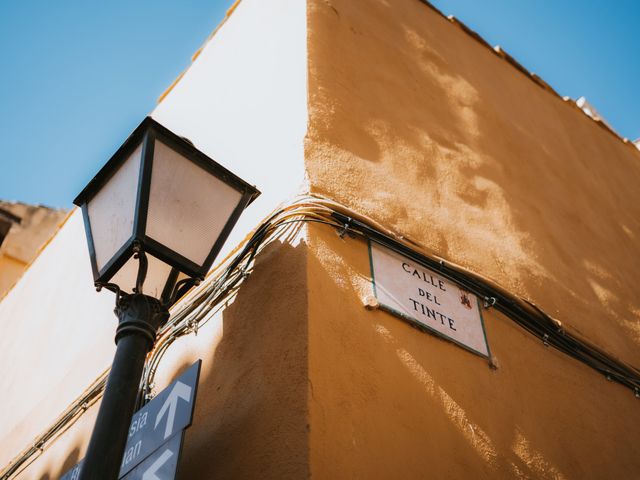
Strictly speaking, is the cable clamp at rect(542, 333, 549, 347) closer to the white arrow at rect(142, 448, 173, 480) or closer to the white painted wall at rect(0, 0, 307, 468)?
the white painted wall at rect(0, 0, 307, 468)

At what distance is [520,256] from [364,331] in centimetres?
150

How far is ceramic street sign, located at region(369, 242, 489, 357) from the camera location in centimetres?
265

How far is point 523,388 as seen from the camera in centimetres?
283

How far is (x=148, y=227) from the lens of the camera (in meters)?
2.22

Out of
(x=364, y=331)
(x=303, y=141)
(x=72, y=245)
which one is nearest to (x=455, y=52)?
(x=303, y=141)

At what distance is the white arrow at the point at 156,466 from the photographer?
2076 mm

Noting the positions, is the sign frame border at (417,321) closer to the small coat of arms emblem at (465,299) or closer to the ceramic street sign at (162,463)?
the small coat of arms emblem at (465,299)

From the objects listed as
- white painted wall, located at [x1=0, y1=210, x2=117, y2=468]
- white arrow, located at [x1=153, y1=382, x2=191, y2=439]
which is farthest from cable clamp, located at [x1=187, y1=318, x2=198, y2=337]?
white painted wall, located at [x1=0, y1=210, x2=117, y2=468]

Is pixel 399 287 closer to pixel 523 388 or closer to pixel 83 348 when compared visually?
pixel 523 388

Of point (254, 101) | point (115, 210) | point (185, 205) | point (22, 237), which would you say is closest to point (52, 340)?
point (254, 101)

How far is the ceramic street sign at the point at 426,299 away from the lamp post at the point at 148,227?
0.65m

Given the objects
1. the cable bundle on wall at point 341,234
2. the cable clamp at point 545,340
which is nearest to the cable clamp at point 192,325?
the cable bundle on wall at point 341,234

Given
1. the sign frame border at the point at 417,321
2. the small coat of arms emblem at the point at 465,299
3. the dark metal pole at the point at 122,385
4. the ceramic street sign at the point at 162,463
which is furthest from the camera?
the small coat of arms emblem at the point at 465,299

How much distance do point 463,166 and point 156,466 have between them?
257cm
